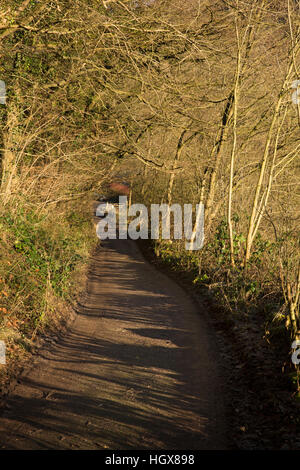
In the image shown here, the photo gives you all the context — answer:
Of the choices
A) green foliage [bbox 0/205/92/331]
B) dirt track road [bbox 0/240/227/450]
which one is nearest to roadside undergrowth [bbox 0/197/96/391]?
green foliage [bbox 0/205/92/331]

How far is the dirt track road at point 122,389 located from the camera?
4.59 meters

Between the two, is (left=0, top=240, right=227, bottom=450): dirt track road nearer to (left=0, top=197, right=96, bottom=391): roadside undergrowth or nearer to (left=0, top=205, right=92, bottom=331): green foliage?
(left=0, top=197, right=96, bottom=391): roadside undergrowth

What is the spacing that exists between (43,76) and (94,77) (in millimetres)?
1444

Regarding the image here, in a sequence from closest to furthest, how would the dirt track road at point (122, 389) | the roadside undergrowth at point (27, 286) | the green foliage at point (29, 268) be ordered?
the dirt track road at point (122, 389) → the roadside undergrowth at point (27, 286) → the green foliage at point (29, 268)

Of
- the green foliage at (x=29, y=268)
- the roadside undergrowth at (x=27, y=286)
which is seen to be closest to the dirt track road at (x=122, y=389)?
the roadside undergrowth at (x=27, y=286)

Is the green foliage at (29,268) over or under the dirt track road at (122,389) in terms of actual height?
over

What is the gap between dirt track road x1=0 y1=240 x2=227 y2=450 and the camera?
4.59 metres

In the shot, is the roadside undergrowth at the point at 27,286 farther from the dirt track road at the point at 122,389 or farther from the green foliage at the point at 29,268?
the dirt track road at the point at 122,389

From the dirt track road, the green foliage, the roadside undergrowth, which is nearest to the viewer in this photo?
the dirt track road

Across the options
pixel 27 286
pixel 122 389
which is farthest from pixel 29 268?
pixel 122 389

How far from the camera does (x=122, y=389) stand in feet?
19.0

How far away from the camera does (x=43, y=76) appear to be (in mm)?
12047
